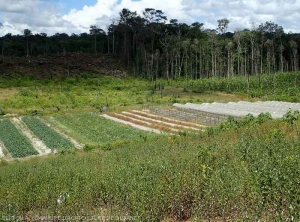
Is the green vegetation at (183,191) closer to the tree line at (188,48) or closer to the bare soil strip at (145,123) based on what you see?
the bare soil strip at (145,123)

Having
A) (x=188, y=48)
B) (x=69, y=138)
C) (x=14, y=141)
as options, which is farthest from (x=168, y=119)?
(x=188, y=48)

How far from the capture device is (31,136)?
103 ft

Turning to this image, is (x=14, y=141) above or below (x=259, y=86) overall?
below

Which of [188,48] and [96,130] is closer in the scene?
[96,130]

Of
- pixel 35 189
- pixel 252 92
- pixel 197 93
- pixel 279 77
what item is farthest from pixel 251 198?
pixel 279 77

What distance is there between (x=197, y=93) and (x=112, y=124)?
25.7 m

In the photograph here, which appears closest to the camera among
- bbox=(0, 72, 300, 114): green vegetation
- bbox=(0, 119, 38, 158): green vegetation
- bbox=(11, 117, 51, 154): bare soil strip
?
bbox=(0, 119, 38, 158): green vegetation

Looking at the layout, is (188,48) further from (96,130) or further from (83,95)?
(96,130)

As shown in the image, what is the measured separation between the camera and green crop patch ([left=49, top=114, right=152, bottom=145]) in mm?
28672

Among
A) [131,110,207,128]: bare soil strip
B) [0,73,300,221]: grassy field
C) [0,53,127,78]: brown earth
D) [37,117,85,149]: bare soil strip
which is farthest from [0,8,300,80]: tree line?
[0,73,300,221]: grassy field

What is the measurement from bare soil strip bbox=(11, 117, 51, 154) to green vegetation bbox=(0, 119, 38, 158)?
445 mm

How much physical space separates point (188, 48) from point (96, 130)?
50.9 metres

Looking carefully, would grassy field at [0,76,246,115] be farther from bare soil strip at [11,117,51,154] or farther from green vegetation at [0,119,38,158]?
green vegetation at [0,119,38,158]

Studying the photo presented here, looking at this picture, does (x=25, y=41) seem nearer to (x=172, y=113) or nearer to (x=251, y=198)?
(x=172, y=113)
